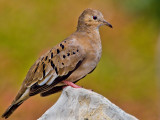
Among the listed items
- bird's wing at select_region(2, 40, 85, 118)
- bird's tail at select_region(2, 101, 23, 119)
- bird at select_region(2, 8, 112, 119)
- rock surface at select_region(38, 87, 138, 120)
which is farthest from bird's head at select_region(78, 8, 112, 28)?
rock surface at select_region(38, 87, 138, 120)

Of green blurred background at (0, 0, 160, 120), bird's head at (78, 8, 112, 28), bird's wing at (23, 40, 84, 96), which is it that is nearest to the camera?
bird's wing at (23, 40, 84, 96)

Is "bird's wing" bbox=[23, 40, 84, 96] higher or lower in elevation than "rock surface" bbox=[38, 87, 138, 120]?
higher

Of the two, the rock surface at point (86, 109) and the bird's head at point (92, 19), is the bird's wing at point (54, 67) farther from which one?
the rock surface at point (86, 109)

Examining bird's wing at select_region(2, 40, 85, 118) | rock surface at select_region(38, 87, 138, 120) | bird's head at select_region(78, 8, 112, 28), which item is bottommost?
rock surface at select_region(38, 87, 138, 120)

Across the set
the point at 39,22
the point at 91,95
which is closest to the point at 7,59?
the point at 39,22

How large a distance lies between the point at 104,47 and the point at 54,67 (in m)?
9.52

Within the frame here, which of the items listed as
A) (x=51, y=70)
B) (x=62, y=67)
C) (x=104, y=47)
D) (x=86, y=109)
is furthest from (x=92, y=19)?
(x=104, y=47)

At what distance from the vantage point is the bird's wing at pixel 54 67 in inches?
323

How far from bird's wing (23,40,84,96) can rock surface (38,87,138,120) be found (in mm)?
1226

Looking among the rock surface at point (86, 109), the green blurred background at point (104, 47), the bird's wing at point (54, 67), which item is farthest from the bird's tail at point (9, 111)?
the green blurred background at point (104, 47)

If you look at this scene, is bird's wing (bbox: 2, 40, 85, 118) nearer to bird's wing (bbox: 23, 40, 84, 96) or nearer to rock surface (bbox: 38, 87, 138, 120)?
bird's wing (bbox: 23, 40, 84, 96)

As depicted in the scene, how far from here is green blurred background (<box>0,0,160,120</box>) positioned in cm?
1551

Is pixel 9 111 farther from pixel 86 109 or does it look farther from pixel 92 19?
pixel 92 19

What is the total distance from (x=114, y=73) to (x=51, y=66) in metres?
8.61
